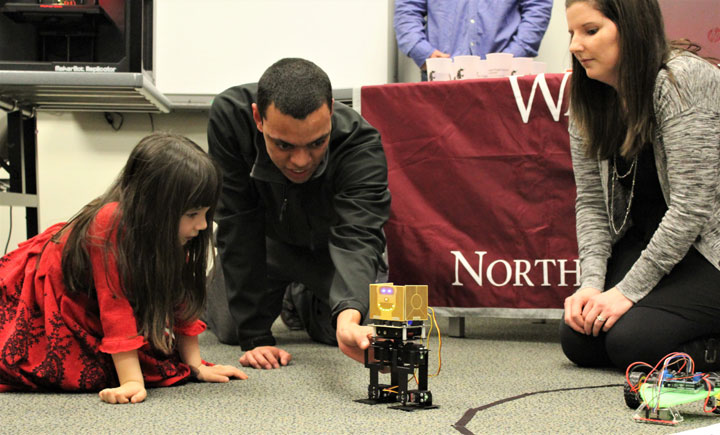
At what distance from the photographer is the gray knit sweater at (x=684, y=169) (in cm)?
157

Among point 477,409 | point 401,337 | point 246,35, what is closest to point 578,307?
point 477,409

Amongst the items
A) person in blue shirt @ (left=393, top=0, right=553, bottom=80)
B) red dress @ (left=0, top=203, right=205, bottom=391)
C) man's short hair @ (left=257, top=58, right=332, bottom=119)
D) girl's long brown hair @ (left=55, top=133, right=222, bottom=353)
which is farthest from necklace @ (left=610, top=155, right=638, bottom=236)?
person in blue shirt @ (left=393, top=0, right=553, bottom=80)

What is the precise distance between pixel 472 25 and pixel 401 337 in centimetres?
211

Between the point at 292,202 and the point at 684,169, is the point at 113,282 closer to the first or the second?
the point at 292,202

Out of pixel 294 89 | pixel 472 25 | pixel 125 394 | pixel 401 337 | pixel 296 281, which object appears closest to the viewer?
pixel 401 337

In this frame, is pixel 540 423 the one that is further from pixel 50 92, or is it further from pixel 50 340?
pixel 50 92

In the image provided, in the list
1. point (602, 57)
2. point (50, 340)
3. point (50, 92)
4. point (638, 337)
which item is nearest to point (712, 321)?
point (638, 337)

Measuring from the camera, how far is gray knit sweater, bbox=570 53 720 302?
61.9 inches

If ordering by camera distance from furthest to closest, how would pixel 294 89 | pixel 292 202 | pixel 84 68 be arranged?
pixel 84 68 → pixel 292 202 → pixel 294 89

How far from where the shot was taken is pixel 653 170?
5.68ft

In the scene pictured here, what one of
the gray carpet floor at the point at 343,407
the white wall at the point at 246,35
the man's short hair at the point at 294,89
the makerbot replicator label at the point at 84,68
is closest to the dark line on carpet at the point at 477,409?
the gray carpet floor at the point at 343,407

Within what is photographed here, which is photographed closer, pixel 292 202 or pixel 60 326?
pixel 60 326

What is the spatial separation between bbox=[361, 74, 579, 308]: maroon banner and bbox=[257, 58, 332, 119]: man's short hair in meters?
0.67

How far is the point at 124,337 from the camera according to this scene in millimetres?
1371
